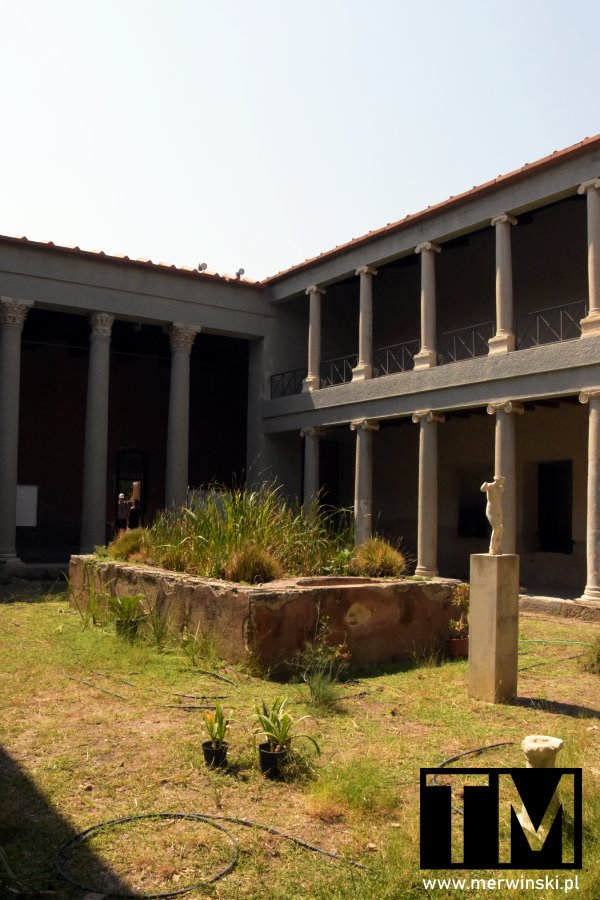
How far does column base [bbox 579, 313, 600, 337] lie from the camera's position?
12.5 m

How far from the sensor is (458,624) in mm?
8648

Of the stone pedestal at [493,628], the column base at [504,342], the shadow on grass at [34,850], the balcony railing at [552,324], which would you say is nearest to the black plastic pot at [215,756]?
the shadow on grass at [34,850]

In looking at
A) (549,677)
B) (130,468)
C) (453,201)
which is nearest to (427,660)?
(549,677)

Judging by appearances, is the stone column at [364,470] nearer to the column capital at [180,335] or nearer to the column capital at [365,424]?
the column capital at [365,424]

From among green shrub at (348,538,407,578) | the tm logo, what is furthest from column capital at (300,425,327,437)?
the tm logo

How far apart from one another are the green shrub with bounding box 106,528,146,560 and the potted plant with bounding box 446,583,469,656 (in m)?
4.30

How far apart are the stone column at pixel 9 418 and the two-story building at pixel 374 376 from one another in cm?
3

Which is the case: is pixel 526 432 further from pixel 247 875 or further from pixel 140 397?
pixel 247 875

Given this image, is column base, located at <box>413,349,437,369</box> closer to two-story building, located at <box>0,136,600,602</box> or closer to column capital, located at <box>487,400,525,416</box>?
two-story building, located at <box>0,136,600,602</box>

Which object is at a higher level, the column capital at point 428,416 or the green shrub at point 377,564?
the column capital at point 428,416

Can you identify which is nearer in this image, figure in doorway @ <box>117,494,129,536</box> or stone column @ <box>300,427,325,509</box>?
stone column @ <box>300,427,325,509</box>

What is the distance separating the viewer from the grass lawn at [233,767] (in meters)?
3.46

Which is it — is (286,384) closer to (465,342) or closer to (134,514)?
(465,342)

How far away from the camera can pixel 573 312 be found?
1620cm
